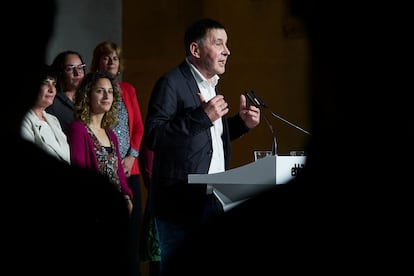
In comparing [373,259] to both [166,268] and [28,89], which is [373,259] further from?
[28,89]

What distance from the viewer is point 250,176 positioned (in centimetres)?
303

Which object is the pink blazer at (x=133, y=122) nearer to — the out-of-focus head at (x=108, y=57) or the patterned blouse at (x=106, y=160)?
the out-of-focus head at (x=108, y=57)

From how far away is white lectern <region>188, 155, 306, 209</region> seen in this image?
2924 mm

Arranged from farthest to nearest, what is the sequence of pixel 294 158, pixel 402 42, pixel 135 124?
pixel 135 124, pixel 294 158, pixel 402 42

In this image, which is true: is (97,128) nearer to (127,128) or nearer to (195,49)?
(127,128)

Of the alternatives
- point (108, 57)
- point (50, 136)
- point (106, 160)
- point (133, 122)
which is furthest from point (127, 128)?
point (50, 136)

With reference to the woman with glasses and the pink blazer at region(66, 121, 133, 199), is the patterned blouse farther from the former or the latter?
the woman with glasses

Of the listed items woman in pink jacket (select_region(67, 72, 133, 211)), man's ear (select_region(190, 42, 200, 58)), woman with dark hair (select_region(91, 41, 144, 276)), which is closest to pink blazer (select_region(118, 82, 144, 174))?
woman with dark hair (select_region(91, 41, 144, 276))

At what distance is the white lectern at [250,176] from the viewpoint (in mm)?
2924

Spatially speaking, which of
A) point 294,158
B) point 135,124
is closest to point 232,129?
point 294,158

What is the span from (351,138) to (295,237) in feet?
0.16

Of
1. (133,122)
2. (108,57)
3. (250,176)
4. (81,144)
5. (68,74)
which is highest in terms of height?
(108,57)

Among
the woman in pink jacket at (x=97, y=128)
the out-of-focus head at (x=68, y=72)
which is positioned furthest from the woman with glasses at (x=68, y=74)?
the woman in pink jacket at (x=97, y=128)

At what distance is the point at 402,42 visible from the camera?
0.31 meters
